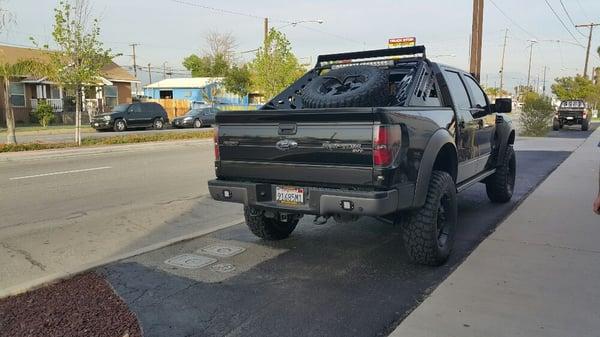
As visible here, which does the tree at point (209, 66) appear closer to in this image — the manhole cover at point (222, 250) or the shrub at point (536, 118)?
the shrub at point (536, 118)

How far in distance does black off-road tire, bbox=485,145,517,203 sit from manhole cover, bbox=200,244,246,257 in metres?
3.89

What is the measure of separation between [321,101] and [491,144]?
3.06 metres

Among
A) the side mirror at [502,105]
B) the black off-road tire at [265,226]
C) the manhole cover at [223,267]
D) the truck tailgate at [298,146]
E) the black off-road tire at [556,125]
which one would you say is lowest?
the manhole cover at [223,267]

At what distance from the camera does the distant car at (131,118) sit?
28.5 m

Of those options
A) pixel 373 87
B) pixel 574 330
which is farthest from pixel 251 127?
pixel 574 330

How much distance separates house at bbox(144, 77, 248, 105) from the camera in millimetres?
54656

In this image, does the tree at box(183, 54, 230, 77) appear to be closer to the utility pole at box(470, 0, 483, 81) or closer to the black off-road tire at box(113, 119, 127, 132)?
the black off-road tire at box(113, 119, 127, 132)

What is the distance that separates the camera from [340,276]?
4586 mm

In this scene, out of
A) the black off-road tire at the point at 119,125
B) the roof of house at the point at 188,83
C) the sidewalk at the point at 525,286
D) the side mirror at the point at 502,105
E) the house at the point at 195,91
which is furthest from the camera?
the roof of house at the point at 188,83

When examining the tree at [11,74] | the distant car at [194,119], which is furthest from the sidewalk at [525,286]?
the distant car at [194,119]

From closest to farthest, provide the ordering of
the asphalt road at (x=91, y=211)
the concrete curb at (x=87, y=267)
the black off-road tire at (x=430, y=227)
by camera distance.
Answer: the concrete curb at (x=87, y=267) → the black off-road tire at (x=430, y=227) → the asphalt road at (x=91, y=211)

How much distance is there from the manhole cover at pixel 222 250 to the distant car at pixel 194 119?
28.4 m

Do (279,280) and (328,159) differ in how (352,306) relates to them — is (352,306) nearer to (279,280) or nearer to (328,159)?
(279,280)

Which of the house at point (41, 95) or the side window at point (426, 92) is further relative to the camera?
the house at point (41, 95)
